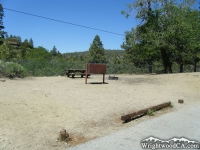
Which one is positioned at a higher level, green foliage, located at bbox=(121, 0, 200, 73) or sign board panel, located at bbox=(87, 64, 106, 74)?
green foliage, located at bbox=(121, 0, 200, 73)

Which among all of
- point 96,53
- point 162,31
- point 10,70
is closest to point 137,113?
point 10,70

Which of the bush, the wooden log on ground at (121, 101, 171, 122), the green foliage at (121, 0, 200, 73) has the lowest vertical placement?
the wooden log on ground at (121, 101, 171, 122)

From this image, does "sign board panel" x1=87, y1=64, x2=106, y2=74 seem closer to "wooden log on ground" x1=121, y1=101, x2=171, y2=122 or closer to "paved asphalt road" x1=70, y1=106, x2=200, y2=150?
"wooden log on ground" x1=121, y1=101, x2=171, y2=122

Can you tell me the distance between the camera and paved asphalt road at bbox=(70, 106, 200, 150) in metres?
3.87

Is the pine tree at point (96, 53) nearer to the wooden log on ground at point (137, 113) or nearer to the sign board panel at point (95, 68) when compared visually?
the sign board panel at point (95, 68)

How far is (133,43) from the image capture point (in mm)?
25016

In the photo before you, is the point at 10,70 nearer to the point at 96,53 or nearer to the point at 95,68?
the point at 95,68

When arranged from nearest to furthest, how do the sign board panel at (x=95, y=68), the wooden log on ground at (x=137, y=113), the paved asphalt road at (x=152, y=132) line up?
the paved asphalt road at (x=152, y=132)
the wooden log on ground at (x=137, y=113)
the sign board panel at (x=95, y=68)

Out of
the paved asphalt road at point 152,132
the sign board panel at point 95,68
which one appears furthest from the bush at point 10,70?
the paved asphalt road at point 152,132

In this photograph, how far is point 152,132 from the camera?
4.70 metres

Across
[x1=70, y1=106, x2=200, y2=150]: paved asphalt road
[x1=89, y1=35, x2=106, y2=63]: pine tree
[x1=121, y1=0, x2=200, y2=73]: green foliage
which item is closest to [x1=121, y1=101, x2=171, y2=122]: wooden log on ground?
[x1=70, y1=106, x2=200, y2=150]: paved asphalt road

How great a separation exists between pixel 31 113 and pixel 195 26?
26.2 metres

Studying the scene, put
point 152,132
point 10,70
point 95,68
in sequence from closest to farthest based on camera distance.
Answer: point 152,132, point 95,68, point 10,70

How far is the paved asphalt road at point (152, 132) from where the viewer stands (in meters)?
3.87
